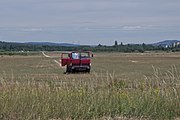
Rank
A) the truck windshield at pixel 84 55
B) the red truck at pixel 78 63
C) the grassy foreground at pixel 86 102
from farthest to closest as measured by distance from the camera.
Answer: the truck windshield at pixel 84 55 < the red truck at pixel 78 63 < the grassy foreground at pixel 86 102

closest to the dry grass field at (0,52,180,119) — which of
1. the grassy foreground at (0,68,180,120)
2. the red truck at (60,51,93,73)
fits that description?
the grassy foreground at (0,68,180,120)

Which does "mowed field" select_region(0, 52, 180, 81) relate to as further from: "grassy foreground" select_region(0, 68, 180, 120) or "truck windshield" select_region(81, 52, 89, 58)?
"truck windshield" select_region(81, 52, 89, 58)

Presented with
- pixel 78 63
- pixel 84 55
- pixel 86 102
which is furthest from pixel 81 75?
pixel 86 102

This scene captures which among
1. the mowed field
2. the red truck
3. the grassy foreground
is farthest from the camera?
the red truck

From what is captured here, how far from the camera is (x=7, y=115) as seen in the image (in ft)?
31.2

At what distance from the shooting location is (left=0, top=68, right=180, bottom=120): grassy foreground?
9648 millimetres

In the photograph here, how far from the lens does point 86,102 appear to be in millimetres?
9984

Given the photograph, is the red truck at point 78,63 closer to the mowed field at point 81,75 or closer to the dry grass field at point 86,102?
the mowed field at point 81,75

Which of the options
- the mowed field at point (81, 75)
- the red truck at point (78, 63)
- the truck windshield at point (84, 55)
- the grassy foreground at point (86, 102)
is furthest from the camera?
the truck windshield at point (84, 55)

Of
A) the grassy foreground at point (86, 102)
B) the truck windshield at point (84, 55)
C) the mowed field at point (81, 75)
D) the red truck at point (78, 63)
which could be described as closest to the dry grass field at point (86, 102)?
the grassy foreground at point (86, 102)

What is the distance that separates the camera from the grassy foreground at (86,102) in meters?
9.65

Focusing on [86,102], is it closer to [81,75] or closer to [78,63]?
[81,75]

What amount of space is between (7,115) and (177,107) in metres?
3.81

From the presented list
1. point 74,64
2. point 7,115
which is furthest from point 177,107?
point 74,64
